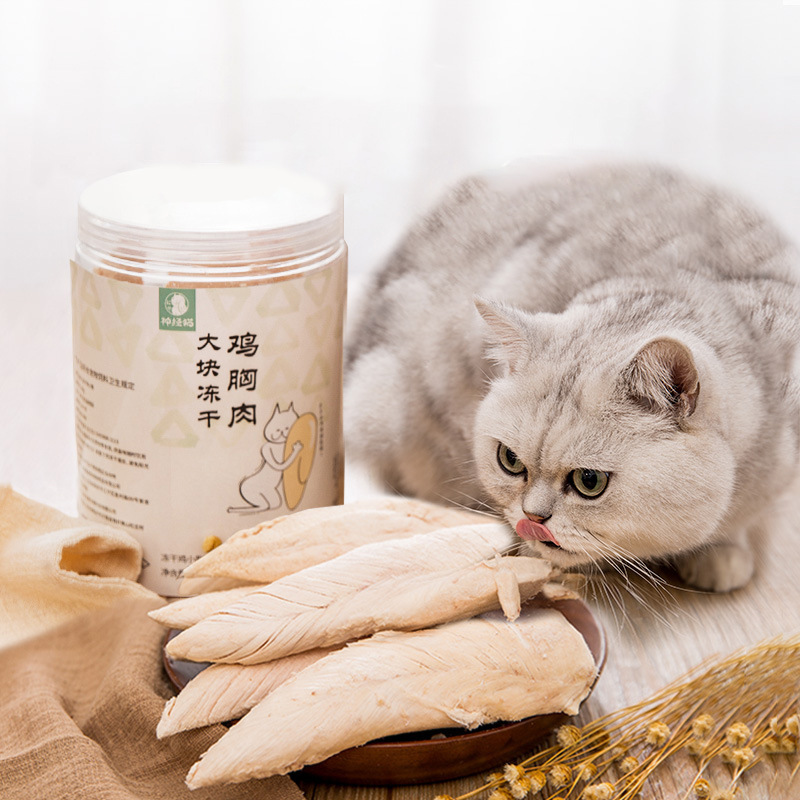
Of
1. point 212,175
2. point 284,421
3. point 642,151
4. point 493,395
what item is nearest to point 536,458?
point 493,395

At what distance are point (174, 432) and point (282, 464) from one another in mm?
93

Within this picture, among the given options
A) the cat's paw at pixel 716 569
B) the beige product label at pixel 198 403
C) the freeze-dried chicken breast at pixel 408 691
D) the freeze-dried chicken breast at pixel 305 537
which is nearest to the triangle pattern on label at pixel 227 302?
the beige product label at pixel 198 403

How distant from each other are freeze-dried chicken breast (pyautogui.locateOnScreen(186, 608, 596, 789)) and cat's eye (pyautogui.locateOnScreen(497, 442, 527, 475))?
14 cm

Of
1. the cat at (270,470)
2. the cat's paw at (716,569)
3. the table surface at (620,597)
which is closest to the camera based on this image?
the table surface at (620,597)

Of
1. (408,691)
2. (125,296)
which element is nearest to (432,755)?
(408,691)

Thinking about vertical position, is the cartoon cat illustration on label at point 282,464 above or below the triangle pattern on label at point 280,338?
below

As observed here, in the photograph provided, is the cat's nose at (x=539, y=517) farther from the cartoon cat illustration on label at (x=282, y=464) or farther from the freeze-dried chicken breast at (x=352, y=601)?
the cartoon cat illustration on label at (x=282, y=464)

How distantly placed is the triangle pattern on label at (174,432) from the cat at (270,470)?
57 mm

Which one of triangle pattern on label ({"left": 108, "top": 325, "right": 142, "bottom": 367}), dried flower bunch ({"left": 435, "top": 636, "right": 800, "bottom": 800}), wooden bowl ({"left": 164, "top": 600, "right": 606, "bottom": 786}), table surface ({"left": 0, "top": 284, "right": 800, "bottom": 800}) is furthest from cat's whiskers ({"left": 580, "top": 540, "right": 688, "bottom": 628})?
triangle pattern on label ({"left": 108, "top": 325, "right": 142, "bottom": 367})

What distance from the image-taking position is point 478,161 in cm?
112

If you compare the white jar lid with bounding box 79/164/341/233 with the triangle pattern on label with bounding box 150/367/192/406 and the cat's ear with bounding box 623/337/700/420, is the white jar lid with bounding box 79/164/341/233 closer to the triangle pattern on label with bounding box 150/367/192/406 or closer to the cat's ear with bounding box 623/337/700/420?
the triangle pattern on label with bounding box 150/367/192/406

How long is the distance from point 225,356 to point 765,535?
1.97ft

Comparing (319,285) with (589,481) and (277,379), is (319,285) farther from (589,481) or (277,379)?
(589,481)

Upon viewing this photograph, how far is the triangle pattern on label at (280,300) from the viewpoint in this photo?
0.73 m
